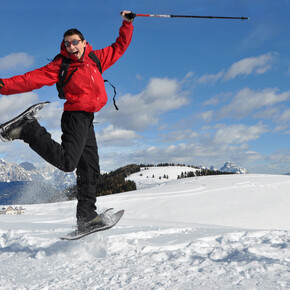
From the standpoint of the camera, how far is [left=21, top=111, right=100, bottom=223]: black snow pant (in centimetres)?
323

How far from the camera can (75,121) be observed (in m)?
3.46

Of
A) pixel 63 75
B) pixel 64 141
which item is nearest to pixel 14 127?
pixel 64 141

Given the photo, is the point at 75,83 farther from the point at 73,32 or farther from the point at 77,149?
the point at 77,149

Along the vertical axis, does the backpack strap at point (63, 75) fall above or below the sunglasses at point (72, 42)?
below

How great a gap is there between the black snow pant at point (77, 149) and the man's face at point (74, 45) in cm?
69

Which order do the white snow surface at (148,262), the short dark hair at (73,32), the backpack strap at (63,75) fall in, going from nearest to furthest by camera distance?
the white snow surface at (148,262), the backpack strap at (63,75), the short dark hair at (73,32)

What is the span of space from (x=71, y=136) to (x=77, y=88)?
56 cm

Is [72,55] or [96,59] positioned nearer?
[72,55]

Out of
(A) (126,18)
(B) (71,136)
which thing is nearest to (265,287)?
(B) (71,136)

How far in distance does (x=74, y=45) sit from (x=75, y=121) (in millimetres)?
885

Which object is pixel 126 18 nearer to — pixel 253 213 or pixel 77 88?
pixel 77 88

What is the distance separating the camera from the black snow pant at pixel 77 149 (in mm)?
3232

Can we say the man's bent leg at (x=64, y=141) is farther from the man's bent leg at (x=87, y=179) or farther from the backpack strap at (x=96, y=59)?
the backpack strap at (x=96, y=59)

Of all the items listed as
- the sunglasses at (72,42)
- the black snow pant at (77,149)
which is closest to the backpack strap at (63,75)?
the sunglasses at (72,42)
